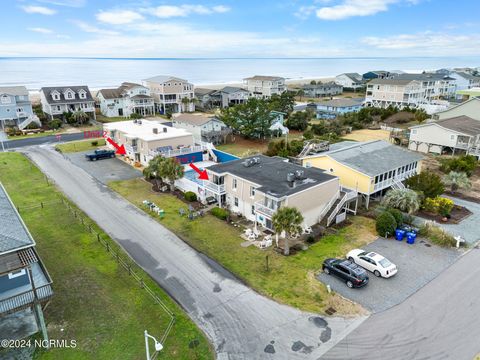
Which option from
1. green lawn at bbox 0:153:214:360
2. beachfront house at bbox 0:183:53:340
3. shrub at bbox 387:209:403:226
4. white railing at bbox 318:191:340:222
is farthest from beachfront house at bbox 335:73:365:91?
beachfront house at bbox 0:183:53:340

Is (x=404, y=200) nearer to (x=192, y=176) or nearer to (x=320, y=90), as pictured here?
(x=192, y=176)

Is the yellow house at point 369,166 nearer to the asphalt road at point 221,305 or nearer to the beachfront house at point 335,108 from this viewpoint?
the asphalt road at point 221,305

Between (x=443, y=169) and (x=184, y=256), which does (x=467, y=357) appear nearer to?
(x=184, y=256)

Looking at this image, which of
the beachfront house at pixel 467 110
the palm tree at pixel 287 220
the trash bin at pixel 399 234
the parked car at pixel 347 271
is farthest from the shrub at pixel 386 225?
the beachfront house at pixel 467 110

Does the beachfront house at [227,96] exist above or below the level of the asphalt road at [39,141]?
above

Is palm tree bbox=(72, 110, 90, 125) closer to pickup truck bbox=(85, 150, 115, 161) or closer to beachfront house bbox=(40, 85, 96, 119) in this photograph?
beachfront house bbox=(40, 85, 96, 119)

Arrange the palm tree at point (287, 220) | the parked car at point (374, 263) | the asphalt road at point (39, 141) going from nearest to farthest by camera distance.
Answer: the parked car at point (374, 263) → the palm tree at point (287, 220) → the asphalt road at point (39, 141)

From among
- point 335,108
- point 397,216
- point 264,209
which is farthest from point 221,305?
point 335,108

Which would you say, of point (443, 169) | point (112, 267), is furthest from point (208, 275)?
point (443, 169)
